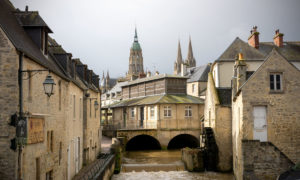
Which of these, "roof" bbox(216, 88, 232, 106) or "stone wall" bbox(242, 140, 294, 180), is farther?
"roof" bbox(216, 88, 232, 106)

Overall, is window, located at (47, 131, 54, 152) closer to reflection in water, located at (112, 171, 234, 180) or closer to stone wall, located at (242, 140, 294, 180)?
stone wall, located at (242, 140, 294, 180)

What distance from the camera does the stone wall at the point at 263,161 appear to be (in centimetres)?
1575

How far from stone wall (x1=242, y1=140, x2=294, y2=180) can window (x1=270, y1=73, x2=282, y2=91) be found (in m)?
2.90

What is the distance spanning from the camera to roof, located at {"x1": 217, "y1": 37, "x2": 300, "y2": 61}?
101 ft

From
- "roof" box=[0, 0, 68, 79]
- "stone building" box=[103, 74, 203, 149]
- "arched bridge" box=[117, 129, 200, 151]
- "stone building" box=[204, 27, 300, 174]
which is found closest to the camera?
"roof" box=[0, 0, 68, 79]

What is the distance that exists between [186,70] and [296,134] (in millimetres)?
41220

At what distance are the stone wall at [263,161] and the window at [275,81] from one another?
9.53ft

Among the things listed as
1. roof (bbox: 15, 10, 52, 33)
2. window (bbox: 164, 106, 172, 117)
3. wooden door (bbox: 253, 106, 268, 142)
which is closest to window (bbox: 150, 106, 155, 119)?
window (bbox: 164, 106, 172, 117)

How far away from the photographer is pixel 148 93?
4066 cm

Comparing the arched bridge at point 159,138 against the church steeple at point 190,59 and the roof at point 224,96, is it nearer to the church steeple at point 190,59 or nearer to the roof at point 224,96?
the roof at point 224,96

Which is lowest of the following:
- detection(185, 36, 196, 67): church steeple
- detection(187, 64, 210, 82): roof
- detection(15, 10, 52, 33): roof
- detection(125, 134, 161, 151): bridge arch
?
detection(125, 134, 161, 151): bridge arch

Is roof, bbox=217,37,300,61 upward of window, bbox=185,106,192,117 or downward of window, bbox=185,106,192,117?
upward

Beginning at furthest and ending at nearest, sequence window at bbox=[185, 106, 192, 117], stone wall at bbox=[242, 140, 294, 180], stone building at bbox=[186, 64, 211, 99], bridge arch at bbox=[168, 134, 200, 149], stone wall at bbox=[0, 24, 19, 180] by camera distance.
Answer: stone building at bbox=[186, 64, 211, 99] < bridge arch at bbox=[168, 134, 200, 149] < window at bbox=[185, 106, 192, 117] < stone wall at bbox=[242, 140, 294, 180] < stone wall at bbox=[0, 24, 19, 180]

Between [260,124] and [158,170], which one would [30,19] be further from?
[158,170]
